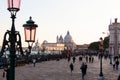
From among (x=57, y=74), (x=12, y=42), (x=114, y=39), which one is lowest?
(x=57, y=74)

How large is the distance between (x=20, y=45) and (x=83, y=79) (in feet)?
75.8

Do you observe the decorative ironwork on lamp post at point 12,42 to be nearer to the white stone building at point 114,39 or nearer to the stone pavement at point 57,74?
the stone pavement at point 57,74

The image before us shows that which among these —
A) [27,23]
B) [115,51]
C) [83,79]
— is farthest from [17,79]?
[115,51]

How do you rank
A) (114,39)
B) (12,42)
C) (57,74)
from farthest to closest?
(114,39) < (57,74) < (12,42)

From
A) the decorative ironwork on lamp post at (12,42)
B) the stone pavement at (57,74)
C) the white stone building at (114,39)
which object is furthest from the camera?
the white stone building at (114,39)

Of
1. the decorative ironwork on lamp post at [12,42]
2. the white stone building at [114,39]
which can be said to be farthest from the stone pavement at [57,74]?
the white stone building at [114,39]

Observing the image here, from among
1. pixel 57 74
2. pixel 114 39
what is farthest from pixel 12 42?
pixel 114 39

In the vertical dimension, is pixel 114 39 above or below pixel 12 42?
above

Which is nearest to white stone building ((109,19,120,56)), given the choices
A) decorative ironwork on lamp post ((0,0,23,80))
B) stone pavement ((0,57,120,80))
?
stone pavement ((0,57,120,80))

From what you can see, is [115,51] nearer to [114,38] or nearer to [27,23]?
[114,38]

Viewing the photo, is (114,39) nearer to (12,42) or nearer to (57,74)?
(57,74)

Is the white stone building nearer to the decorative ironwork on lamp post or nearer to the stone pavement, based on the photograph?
the stone pavement

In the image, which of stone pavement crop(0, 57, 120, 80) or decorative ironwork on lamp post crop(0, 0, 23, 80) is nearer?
decorative ironwork on lamp post crop(0, 0, 23, 80)

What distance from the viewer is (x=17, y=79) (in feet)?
110
